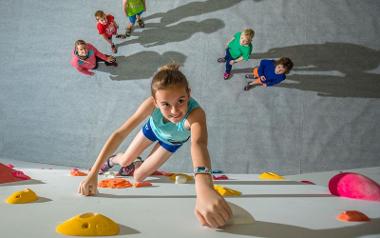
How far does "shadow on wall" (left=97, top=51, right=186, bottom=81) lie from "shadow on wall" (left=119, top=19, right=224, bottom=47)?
20cm

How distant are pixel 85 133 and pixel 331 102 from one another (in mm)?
3532

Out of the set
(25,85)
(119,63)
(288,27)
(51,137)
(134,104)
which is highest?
(288,27)

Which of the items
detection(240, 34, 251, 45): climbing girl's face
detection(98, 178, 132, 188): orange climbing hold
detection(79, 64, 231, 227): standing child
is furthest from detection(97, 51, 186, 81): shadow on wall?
detection(98, 178, 132, 188): orange climbing hold

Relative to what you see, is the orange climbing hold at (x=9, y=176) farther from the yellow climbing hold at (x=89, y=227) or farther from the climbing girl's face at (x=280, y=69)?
the climbing girl's face at (x=280, y=69)

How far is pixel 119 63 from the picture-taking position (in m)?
4.68

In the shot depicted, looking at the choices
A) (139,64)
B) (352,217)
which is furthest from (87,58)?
(352,217)

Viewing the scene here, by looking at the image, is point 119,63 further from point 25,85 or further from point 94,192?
point 94,192

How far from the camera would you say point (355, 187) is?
75.4 inches

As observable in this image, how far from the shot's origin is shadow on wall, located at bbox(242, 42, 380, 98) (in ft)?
14.6

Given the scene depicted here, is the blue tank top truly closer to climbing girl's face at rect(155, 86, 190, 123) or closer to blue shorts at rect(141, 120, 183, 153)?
blue shorts at rect(141, 120, 183, 153)

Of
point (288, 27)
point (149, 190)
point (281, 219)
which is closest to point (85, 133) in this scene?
point (149, 190)

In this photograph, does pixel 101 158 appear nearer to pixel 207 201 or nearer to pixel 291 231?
pixel 207 201

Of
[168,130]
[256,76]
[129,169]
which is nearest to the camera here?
[168,130]

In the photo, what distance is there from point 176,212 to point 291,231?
0.51 metres
